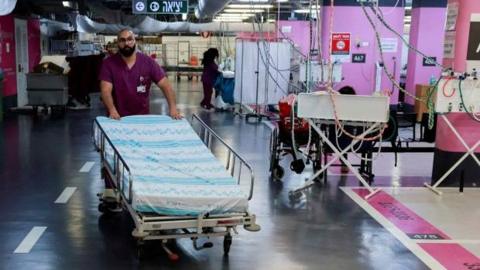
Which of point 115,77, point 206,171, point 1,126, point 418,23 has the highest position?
point 418,23

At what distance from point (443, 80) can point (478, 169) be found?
119cm

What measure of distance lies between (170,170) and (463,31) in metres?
3.74

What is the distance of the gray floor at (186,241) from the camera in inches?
155

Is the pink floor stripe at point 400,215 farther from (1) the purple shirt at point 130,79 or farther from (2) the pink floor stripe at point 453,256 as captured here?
(1) the purple shirt at point 130,79

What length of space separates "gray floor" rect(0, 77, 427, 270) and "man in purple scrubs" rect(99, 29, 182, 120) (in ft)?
3.35

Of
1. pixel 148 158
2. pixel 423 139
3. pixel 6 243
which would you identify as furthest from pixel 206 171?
pixel 423 139

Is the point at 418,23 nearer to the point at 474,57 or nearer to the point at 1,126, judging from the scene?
the point at 474,57

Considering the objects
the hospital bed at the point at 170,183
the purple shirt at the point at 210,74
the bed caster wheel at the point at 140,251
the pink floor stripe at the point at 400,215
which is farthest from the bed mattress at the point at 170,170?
the purple shirt at the point at 210,74

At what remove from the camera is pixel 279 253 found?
163 inches

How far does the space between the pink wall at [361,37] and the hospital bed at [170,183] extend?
7695 millimetres

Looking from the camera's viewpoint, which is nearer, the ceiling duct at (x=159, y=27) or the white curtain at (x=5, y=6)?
the white curtain at (x=5, y=6)

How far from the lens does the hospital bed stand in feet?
12.0

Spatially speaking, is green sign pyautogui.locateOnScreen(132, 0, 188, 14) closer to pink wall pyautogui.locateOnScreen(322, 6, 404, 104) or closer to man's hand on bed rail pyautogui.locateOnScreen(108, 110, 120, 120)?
pink wall pyautogui.locateOnScreen(322, 6, 404, 104)

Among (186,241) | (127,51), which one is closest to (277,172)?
(186,241)
